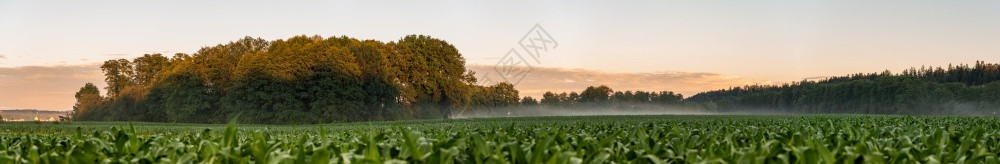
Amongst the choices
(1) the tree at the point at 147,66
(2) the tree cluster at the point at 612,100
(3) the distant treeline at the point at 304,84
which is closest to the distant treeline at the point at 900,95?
(2) the tree cluster at the point at 612,100

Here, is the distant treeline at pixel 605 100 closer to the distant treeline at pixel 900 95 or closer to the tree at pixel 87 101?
the distant treeline at pixel 900 95

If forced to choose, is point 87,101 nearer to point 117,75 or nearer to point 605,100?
point 117,75

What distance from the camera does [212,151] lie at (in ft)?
17.0

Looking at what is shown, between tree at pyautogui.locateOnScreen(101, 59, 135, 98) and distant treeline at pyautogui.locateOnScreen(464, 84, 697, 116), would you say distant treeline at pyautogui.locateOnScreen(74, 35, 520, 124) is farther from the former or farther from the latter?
distant treeline at pyautogui.locateOnScreen(464, 84, 697, 116)

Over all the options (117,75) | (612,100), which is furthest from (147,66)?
(612,100)

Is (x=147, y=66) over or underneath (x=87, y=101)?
over

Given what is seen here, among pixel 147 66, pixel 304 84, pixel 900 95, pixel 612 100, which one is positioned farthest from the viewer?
pixel 612 100

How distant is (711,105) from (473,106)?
11180 centimetres

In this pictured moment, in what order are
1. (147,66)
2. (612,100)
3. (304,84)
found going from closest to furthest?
(304,84) → (147,66) → (612,100)

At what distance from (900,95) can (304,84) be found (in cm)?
8385

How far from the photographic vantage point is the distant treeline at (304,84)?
6456 centimetres

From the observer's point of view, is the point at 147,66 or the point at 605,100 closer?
the point at 147,66

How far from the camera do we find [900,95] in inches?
4473

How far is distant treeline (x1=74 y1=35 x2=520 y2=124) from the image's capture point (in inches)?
2542
